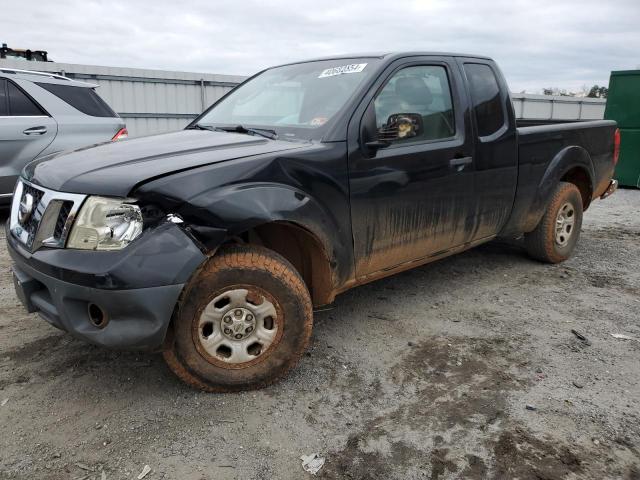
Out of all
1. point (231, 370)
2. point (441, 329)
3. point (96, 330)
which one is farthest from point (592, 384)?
point (96, 330)

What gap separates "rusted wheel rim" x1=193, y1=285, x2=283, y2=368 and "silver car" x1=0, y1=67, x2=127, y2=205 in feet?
13.3

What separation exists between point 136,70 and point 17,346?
970 centimetres

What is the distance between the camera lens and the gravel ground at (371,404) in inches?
88.6

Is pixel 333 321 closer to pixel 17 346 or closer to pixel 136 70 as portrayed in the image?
pixel 17 346

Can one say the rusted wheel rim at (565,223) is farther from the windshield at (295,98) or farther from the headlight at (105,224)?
the headlight at (105,224)

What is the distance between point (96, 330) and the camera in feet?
7.88

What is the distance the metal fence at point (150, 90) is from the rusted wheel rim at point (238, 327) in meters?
9.40

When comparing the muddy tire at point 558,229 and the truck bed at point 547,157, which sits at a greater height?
the truck bed at point 547,157

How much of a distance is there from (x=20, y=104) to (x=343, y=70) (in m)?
4.60

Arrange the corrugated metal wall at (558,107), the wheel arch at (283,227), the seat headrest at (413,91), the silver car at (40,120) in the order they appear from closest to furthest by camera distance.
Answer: the wheel arch at (283,227), the seat headrest at (413,91), the silver car at (40,120), the corrugated metal wall at (558,107)

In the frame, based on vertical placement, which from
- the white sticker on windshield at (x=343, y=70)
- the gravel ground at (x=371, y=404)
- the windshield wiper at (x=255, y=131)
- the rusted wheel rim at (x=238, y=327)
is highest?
the white sticker on windshield at (x=343, y=70)

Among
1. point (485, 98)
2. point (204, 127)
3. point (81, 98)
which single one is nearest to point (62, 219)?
point (204, 127)

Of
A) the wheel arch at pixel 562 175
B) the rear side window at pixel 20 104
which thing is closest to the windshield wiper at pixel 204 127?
the wheel arch at pixel 562 175

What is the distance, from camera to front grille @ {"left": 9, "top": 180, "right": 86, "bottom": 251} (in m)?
2.42
